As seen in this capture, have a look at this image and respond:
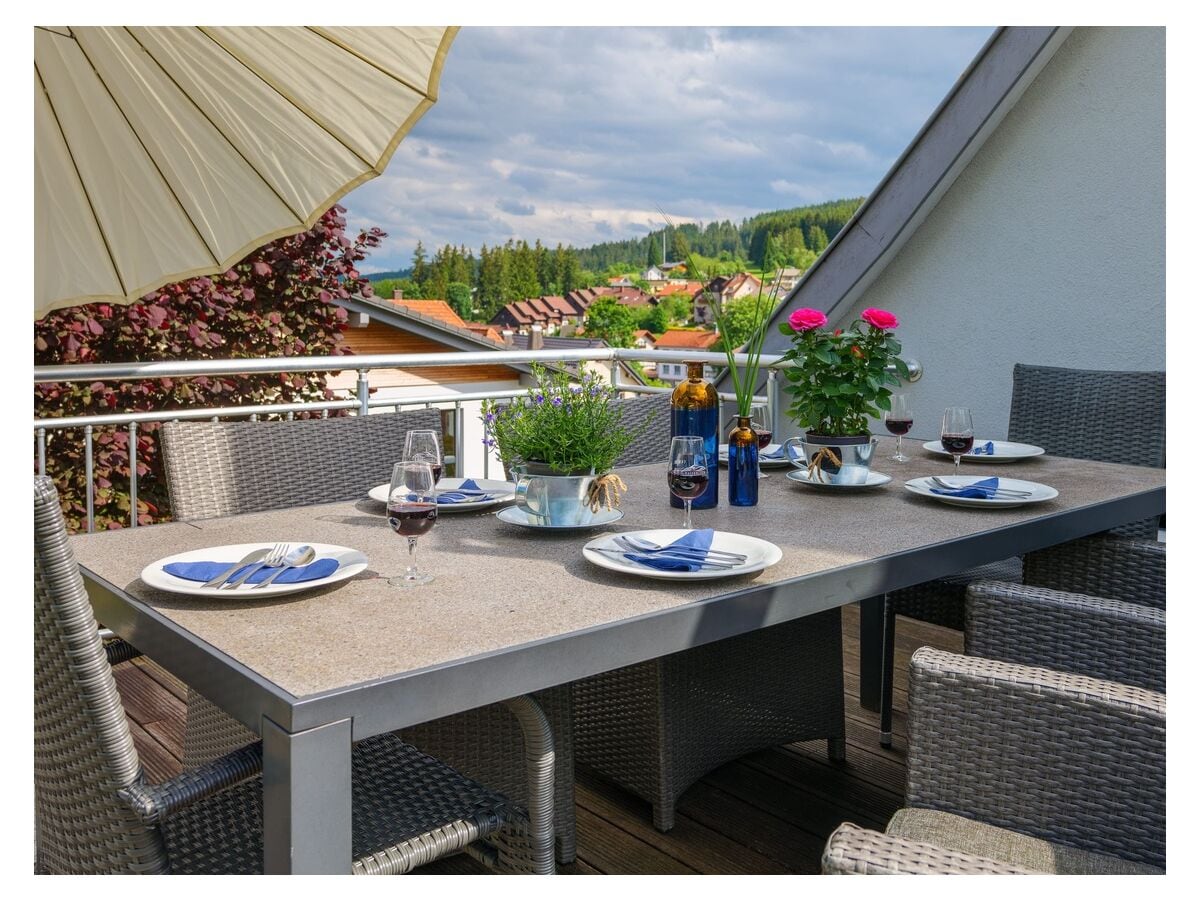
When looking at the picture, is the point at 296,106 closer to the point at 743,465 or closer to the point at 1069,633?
the point at 743,465

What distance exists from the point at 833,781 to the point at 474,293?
23116 millimetres

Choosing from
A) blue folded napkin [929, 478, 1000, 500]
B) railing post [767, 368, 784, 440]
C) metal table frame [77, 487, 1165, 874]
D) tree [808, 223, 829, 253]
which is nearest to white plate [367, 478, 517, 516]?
metal table frame [77, 487, 1165, 874]

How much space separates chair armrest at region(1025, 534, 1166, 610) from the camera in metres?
2.30

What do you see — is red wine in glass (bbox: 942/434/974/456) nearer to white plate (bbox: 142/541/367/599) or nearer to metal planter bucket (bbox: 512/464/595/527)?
metal planter bucket (bbox: 512/464/595/527)

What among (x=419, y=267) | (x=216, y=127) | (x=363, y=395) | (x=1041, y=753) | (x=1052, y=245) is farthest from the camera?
(x=419, y=267)

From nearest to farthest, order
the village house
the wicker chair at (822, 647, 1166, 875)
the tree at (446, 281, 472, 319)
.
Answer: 1. the wicker chair at (822, 647, 1166, 875)
2. the village house
3. the tree at (446, 281, 472, 319)

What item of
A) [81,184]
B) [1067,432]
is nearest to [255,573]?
[81,184]

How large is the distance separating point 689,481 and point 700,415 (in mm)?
369

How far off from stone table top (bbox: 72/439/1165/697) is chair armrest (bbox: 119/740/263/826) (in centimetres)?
16

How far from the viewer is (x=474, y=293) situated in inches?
984

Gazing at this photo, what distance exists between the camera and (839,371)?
92.1 inches

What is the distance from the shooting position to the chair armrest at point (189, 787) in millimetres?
1244

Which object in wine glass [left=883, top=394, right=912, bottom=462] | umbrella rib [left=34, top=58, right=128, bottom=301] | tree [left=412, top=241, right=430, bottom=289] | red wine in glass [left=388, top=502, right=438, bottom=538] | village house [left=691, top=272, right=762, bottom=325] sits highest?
tree [left=412, top=241, right=430, bottom=289]
